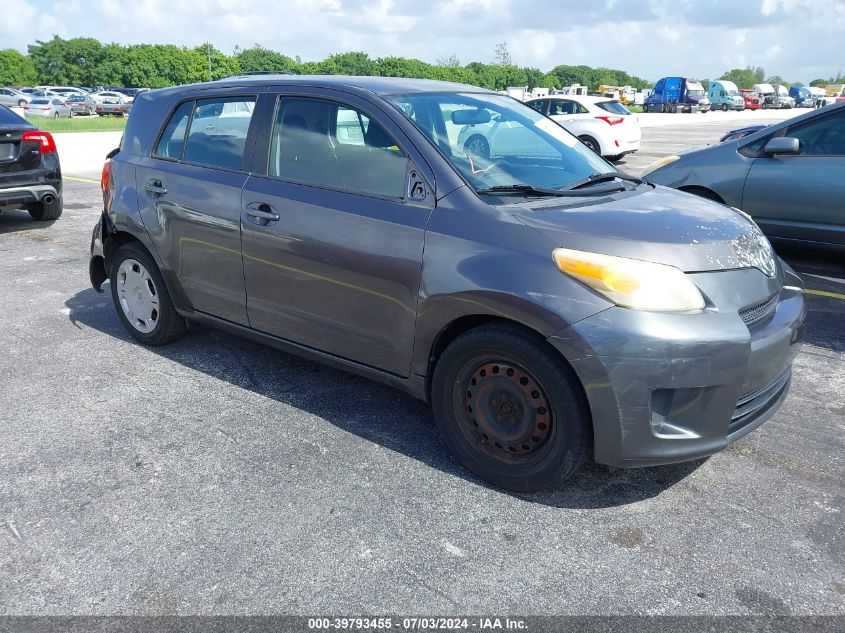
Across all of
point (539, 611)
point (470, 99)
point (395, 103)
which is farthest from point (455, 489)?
point (470, 99)

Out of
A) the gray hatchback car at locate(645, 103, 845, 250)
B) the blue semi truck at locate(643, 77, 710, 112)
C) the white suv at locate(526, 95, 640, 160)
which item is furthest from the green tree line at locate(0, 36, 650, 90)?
the gray hatchback car at locate(645, 103, 845, 250)

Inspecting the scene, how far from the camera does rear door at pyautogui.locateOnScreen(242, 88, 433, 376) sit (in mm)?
3322

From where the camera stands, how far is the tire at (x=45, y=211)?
9.15 metres

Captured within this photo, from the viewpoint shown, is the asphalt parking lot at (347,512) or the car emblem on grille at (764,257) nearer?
the asphalt parking lot at (347,512)

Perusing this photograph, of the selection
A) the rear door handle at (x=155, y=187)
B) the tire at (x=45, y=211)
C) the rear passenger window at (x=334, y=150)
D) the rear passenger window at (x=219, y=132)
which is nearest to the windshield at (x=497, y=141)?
the rear passenger window at (x=334, y=150)

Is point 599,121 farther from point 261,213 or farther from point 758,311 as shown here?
point 758,311

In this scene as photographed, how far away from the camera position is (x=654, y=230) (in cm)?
304

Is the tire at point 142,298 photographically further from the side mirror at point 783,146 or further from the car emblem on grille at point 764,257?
the side mirror at point 783,146

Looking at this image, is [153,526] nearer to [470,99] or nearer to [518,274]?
[518,274]

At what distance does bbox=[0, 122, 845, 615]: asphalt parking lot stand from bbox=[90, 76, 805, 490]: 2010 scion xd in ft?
1.05

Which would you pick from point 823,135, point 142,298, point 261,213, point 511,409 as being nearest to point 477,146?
point 261,213

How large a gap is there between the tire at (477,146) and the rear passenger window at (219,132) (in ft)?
4.14

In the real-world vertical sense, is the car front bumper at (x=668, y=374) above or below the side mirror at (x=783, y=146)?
below

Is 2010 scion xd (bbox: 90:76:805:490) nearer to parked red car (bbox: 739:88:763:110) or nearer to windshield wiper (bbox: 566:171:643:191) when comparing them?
windshield wiper (bbox: 566:171:643:191)
